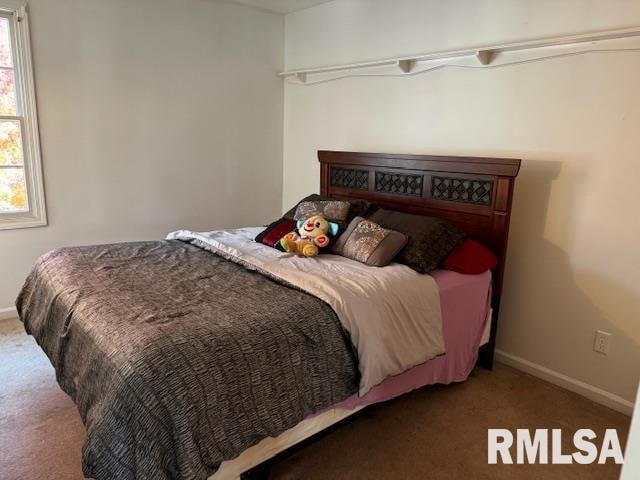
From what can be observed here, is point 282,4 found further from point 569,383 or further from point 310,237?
point 569,383

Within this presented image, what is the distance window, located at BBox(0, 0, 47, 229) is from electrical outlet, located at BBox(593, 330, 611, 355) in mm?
3596

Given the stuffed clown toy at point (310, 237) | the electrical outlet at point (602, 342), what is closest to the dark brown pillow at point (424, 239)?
the stuffed clown toy at point (310, 237)

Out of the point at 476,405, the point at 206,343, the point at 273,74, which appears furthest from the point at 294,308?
the point at 273,74

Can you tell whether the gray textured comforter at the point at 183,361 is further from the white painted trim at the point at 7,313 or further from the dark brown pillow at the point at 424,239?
the white painted trim at the point at 7,313

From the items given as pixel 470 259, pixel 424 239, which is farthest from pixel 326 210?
pixel 470 259

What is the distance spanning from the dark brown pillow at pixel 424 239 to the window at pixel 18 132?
94.6 inches

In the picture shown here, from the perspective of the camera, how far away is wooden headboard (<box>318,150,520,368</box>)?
2.58 m

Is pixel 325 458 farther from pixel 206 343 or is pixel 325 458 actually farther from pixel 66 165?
pixel 66 165

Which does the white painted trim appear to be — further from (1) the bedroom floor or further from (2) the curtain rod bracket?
(2) the curtain rod bracket

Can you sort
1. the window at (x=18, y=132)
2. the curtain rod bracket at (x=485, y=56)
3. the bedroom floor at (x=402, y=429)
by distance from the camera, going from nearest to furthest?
the bedroom floor at (x=402, y=429), the curtain rod bracket at (x=485, y=56), the window at (x=18, y=132)

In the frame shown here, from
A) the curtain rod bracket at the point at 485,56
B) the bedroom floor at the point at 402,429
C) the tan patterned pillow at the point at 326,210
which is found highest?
the curtain rod bracket at the point at 485,56

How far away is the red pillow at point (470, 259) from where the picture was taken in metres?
2.52

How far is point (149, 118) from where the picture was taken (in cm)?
355

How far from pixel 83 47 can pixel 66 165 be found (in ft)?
2.72
